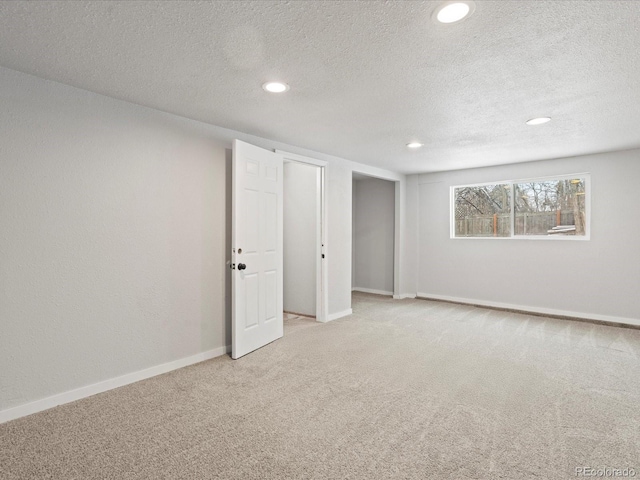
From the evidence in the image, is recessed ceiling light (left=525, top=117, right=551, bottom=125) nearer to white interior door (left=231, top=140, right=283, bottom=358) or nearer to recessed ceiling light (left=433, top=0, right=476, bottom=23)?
recessed ceiling light (left=433, top=0, right=476, bottom=23)

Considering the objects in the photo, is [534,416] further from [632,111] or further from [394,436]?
[632,111]

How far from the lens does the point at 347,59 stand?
2.11 meters

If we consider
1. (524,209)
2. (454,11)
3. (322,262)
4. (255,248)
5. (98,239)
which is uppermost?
(454,11)

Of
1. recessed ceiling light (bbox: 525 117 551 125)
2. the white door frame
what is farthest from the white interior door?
recessed ceiling light (bbox: 525 117 551 125)

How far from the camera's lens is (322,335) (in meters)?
4.16

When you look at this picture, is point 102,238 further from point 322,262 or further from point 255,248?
point 322,262

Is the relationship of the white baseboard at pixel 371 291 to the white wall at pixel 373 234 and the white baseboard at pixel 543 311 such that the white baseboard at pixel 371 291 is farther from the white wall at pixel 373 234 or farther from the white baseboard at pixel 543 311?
the white baseboard at pixel 543 311

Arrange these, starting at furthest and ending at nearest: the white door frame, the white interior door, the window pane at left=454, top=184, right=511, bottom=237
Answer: the window pane at left=454, top=184, right=511, bottom=237 < the white door frame < the white interior door

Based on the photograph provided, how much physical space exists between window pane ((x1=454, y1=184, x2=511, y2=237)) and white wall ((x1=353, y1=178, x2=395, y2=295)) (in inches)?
49.4

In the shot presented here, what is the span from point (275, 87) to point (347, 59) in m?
0.65

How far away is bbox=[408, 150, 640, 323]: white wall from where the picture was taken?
451 centimetres

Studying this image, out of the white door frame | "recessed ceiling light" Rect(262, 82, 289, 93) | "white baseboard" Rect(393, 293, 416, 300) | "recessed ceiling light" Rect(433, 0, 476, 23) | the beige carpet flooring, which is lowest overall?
the beige carpet flooring

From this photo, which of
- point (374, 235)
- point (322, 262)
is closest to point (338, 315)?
point (322, 262)

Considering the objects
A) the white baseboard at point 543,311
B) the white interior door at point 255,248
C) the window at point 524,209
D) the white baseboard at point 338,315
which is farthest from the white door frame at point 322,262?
the window at point 524,209
